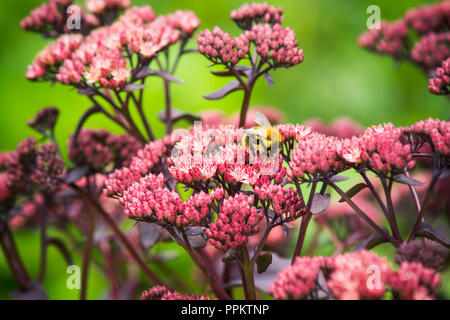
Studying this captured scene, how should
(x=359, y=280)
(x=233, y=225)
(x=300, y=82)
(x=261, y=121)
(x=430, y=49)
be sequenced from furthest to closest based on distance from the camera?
(x=300, y=82) < (x=430, y=49) < (x=261, y=121) < (x=233, y=225) < (x=359, y=280)

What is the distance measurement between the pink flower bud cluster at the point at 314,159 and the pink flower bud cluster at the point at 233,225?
0.22 ft

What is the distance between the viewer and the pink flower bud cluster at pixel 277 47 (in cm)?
69

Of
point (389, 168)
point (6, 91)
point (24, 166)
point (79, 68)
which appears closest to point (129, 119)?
point (79, 68)

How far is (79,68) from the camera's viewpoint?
716 millimetres

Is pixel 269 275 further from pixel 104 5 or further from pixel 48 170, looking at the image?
pixel 104 5

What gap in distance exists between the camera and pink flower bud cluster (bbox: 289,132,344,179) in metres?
0.54

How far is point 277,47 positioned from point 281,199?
25cm

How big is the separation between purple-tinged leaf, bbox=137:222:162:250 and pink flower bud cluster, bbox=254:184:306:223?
0.85ft

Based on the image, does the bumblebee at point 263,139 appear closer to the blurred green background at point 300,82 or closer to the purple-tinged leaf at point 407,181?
the purple-tinged leaf at point 407,181

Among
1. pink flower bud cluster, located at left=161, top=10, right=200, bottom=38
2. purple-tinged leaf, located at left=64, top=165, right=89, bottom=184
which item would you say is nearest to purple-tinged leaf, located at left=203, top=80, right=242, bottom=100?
pink flower bud cluster, located at left=161, top=10, right=200, bottom=38

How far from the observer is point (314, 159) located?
1.78 ft

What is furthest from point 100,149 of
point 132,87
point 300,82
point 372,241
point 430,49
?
point 300,82

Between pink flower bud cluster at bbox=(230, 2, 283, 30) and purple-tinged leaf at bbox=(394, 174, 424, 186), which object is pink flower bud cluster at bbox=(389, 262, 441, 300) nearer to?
purple-tinged leaf at bbox=(394, 174, 424, 186)

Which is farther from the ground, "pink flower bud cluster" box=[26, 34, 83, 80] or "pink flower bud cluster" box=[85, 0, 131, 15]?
"pink flower bud cluster" box=[85, 0, 131, 15]
